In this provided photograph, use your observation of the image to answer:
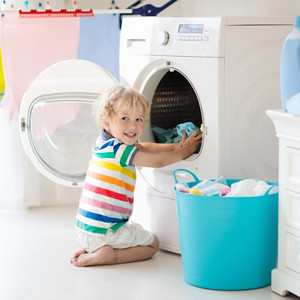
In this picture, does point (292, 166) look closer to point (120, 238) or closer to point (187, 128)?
point (187, 128)

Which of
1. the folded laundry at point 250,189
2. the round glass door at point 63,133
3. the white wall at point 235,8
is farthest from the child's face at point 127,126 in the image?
the white wall at point 235,8

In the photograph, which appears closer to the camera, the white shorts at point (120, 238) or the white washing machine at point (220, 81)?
the white washing machine at point (220, 81)

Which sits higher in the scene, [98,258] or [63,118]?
[63,118]

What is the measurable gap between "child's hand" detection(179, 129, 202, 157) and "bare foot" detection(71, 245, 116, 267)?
50 cm

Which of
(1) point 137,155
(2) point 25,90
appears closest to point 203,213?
(1) point 137,155

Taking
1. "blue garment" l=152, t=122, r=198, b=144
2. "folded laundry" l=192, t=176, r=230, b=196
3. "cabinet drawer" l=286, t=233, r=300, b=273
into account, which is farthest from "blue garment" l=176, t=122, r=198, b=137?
"cabinet drawer" l=286, t=233, r=300, b=273

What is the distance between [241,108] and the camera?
2480mm

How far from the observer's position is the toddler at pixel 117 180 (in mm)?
2594

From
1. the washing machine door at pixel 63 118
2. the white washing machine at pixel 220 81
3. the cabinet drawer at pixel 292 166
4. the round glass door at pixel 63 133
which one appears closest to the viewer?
the cabinet drawer at pixel 292 166

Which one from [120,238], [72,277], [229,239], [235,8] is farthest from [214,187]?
[235,8]

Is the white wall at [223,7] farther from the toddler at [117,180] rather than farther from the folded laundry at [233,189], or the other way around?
the folded laundry at [233,189]

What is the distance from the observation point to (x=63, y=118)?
310cm

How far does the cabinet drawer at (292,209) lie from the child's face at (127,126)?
716 millimetres

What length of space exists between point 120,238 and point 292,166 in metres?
0.81
